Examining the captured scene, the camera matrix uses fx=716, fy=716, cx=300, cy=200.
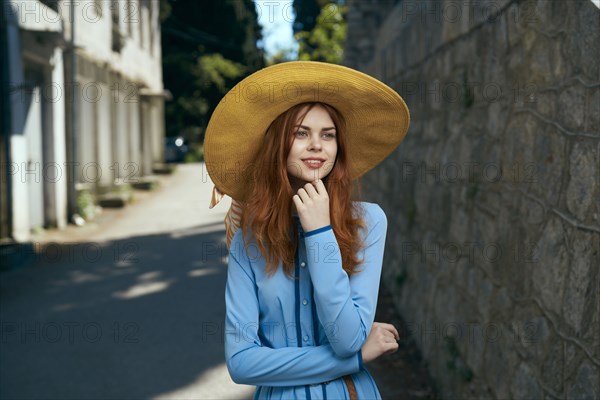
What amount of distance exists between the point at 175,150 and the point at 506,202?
3022 centimetres

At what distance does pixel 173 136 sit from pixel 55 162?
23.7 metres

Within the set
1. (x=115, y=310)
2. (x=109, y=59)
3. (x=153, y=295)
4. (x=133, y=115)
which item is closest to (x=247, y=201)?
(x=115, y=310)

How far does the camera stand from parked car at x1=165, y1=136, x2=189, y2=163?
1291 inches

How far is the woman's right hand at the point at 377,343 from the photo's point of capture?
203cm

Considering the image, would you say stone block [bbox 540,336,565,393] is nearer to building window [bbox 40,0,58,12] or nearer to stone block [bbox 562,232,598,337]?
stone block [bbox 562,232,598,337]

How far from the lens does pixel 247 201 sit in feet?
7.18

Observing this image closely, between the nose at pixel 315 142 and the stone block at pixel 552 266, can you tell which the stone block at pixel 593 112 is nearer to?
the stone block at pixel 552 266

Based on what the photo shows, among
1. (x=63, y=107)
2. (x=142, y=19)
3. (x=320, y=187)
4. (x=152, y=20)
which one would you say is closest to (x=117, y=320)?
(x=320, y=187)

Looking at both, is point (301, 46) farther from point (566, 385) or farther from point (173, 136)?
point (566, 385)

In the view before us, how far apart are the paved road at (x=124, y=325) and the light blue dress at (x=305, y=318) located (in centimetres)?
270

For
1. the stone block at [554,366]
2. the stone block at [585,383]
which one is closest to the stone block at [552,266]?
the stone block at [554,366]

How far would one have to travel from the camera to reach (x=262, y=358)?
197 centimetres

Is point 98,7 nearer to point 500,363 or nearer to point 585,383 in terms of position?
point 500,363

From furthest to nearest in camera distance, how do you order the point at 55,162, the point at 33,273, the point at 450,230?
1. the point at 55,162
2. the point at 33,273
3. the point at 450,230
